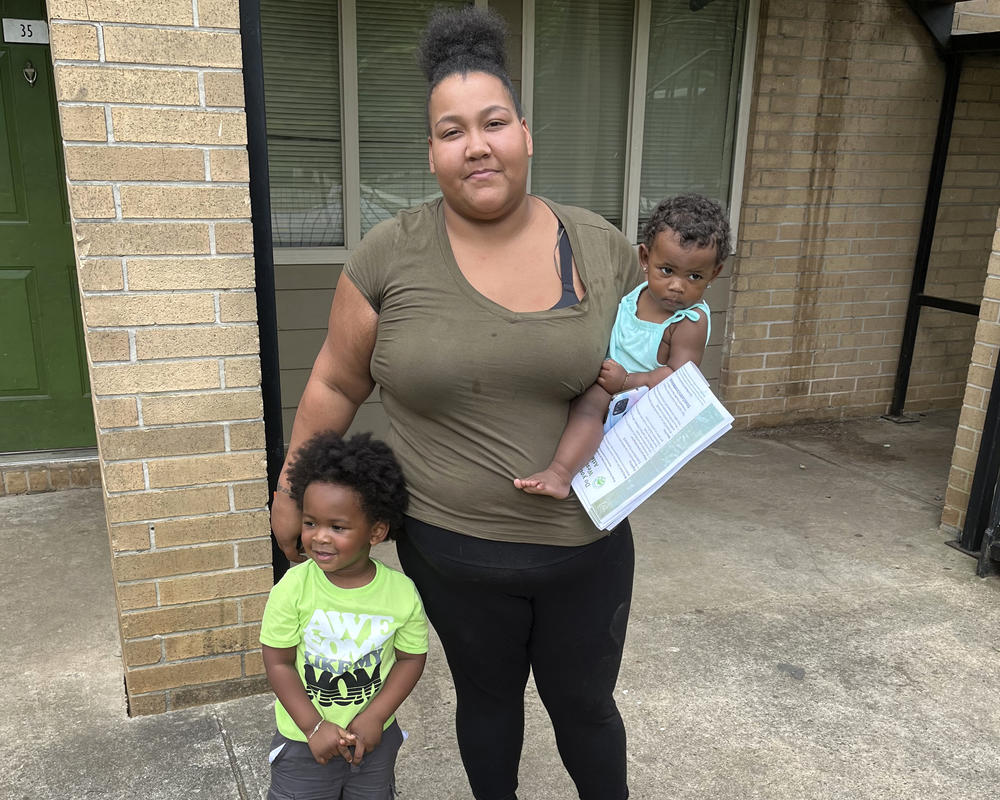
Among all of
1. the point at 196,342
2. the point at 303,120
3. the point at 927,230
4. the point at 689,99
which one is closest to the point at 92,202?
the point at 196,342

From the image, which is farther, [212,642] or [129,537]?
[212,642]

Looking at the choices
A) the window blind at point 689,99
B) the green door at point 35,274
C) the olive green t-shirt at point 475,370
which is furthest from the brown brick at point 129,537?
the window blind at point 689,99

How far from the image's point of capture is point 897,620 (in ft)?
11.4

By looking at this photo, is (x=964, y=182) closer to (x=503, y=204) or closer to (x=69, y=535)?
(x=503, y=204)

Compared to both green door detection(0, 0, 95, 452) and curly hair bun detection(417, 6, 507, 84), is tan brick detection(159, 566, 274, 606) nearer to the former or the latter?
curly hair bun detection(417, 6, 507, 84)

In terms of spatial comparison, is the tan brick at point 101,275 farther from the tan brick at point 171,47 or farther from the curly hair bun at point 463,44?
the curly hair bun at point 463,44

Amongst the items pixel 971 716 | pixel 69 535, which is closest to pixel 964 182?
pixel 971 716

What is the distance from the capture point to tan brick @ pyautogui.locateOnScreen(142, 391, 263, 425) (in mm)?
2523

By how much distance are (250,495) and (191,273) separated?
0.71 metres

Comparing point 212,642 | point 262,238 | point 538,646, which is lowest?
point 212,642

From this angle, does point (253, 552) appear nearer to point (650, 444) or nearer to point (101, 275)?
point (101, 275)

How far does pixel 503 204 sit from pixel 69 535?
3.24 meters

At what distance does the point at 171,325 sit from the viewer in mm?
2477

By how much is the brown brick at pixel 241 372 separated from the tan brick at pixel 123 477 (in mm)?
361
